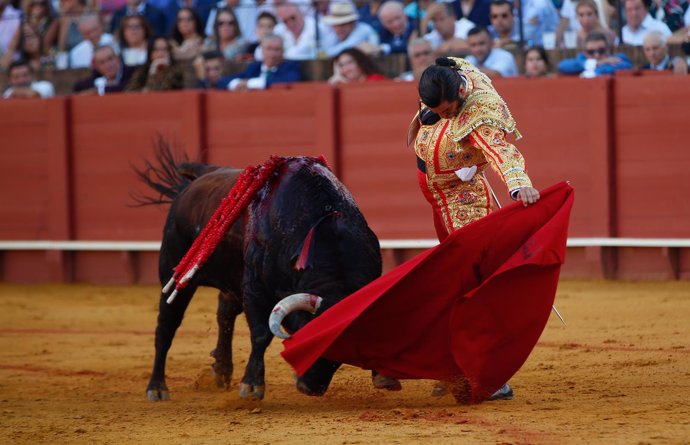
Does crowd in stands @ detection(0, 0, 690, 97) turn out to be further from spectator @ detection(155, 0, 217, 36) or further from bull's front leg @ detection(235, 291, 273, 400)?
bull's front leg @ detection(235, 291, 273, 400)

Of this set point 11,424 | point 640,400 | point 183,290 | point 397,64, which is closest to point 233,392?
point 183,290

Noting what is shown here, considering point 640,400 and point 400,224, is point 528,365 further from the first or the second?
point 400,224

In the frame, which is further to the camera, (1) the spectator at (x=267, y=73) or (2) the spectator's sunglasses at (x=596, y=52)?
(1) the spectator at (x=267, y=73)

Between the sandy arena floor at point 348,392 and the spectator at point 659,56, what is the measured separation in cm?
143

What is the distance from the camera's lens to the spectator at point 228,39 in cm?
983

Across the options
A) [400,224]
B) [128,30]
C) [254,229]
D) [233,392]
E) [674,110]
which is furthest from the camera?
[128,30]

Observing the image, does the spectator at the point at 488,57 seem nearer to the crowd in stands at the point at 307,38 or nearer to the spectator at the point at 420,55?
the crowd in stands at the point at 307,38

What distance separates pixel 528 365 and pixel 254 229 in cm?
145

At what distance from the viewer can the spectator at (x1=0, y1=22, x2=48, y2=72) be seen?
11.3 m

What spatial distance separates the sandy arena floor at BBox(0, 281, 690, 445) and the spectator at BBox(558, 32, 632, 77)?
1459mm

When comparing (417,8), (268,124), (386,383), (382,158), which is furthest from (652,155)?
(386,383)

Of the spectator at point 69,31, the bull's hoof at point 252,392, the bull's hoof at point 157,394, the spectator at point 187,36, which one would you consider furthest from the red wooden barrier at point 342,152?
the bull's hoof at point 252,392

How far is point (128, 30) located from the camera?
1034 centimetres

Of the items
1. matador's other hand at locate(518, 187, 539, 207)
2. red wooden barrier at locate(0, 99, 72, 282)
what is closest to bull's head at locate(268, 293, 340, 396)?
matador's other hand at locate(518, 187, 539, 207)
